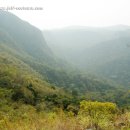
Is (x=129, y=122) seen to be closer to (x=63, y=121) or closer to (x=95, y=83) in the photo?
(x=63, y=121)

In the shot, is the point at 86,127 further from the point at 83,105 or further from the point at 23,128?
the point at 23,128

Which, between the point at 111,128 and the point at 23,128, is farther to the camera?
the point at 111,128

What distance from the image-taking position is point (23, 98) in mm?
45594

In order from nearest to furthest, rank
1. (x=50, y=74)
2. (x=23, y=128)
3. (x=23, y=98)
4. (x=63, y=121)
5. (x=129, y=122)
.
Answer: (x=23, y=128) < (x=63, y=121) < (x=129, y=122) < (x=23, y=98) < (x=50, y=74)

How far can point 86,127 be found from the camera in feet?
22.1

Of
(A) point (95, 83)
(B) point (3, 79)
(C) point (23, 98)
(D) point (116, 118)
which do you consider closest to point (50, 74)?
(A) point (95, 83)

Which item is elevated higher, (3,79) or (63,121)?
(3,79)

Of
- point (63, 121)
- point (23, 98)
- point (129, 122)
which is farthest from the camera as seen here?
point (23, 98)

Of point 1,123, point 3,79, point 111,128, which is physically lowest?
point 111,128

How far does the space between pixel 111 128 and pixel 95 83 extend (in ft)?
→ 455

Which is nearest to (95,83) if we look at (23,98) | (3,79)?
(3,79)

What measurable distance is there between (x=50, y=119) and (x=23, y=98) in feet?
130

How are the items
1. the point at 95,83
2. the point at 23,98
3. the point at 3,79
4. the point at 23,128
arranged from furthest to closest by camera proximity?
the point at 95,83, the point at 3,79, the point at 23,98, the point at 23,128

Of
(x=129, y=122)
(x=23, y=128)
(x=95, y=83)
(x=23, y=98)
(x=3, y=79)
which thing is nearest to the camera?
(x=23, y=128)
